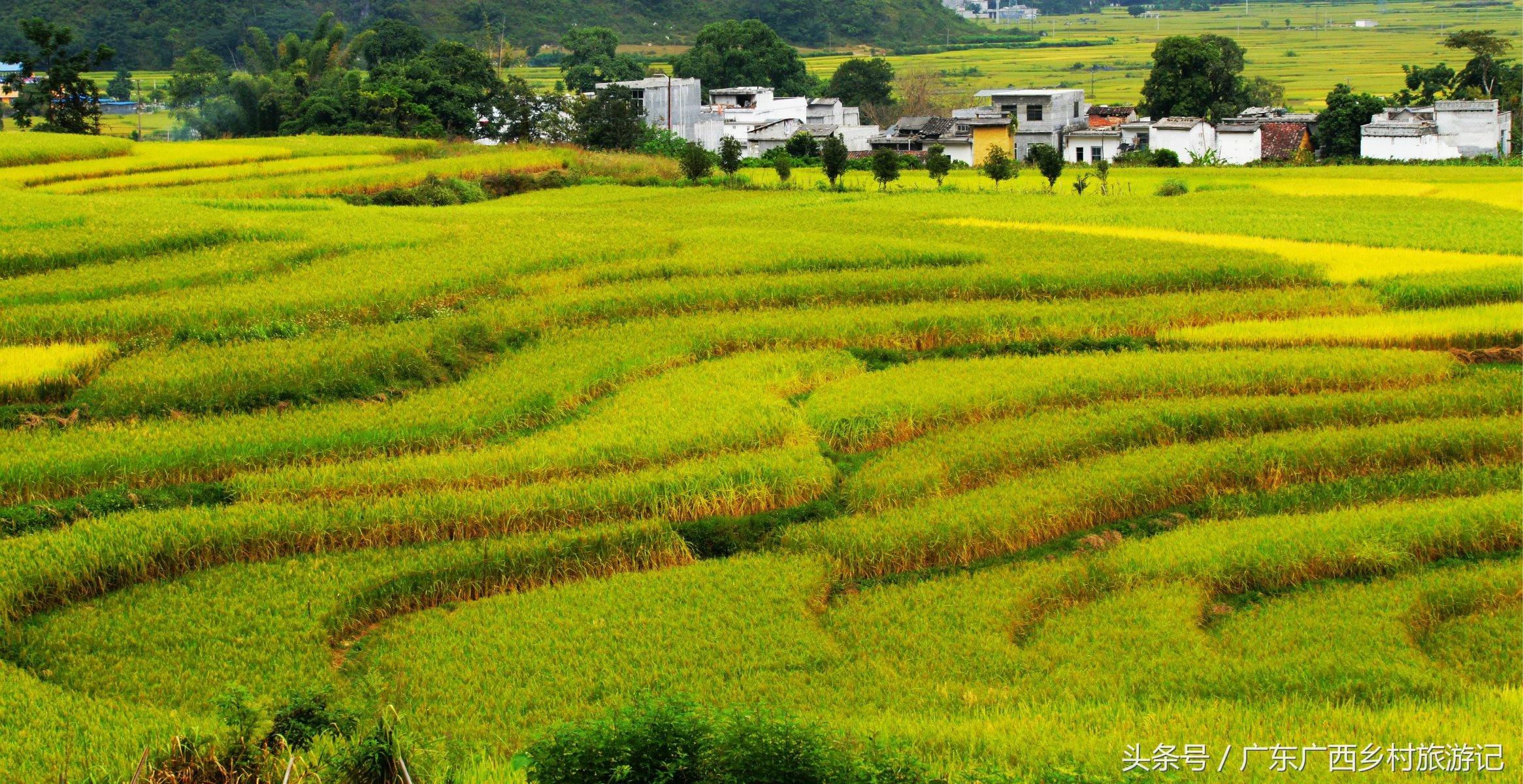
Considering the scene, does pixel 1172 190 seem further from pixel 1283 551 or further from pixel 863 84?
pixel 863 84

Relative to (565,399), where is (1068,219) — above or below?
above

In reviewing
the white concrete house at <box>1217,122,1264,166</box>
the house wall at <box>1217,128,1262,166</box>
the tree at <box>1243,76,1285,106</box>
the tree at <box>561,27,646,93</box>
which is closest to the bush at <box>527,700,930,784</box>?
the white concrete house at <box>1217,122,1264,166</box>

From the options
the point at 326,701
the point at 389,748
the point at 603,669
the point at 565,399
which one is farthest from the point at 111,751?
the point at 565,399

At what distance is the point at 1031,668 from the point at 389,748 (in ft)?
11.3

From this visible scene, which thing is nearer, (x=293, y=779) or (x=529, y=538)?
(x=293, y=779)

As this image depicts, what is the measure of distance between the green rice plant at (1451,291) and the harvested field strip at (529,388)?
4.19 feet

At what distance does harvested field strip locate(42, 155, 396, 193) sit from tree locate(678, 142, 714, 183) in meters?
7.34

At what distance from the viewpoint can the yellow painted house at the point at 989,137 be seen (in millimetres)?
42094

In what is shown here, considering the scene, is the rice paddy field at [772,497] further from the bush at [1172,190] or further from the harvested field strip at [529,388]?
the bush at [1172,190]

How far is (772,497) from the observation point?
9641mm

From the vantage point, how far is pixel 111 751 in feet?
18.0

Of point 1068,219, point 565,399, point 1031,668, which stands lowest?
point 1031,668

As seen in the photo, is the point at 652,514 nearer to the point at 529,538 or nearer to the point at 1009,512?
the point at 529,538

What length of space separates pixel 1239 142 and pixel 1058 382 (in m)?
33.1
